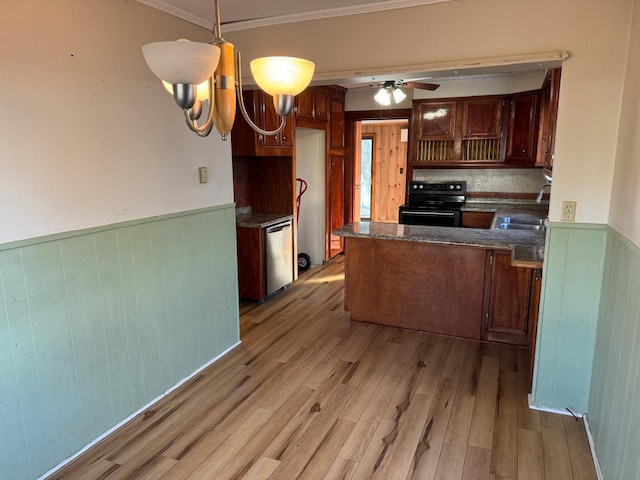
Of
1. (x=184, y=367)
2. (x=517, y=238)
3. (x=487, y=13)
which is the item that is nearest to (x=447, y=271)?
(x=517, y=238)

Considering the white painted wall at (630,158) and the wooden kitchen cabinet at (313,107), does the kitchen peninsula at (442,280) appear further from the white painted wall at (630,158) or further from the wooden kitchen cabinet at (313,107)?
the wooden kitchen cabinet at (313,107)

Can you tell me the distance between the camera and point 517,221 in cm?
460

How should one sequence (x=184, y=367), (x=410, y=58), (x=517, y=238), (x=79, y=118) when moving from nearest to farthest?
(x=79, y=118)
(x=410, y=58)
(x=184, y=367)
(x=517, y=238)

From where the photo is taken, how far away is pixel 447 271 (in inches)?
134

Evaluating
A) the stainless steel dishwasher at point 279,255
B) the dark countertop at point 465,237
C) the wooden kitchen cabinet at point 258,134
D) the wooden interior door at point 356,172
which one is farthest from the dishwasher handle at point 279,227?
the wooden interior door at point 356,172

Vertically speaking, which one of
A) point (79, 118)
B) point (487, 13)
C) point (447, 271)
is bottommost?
point (447, 271)

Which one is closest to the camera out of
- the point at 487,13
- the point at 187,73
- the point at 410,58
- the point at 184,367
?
the point at 187,73

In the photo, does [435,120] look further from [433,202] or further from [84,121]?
[84,121]

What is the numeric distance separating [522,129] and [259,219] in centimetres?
319

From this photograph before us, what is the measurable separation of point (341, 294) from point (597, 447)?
111 inches

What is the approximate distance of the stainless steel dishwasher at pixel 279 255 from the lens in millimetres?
4395

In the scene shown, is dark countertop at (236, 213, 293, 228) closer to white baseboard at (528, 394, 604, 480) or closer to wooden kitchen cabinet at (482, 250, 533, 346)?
wooden kitchen cabinet at (482, 250, 533, 346)

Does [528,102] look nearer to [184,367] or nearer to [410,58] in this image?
[410,58]

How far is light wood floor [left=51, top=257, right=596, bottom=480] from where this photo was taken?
209cm
